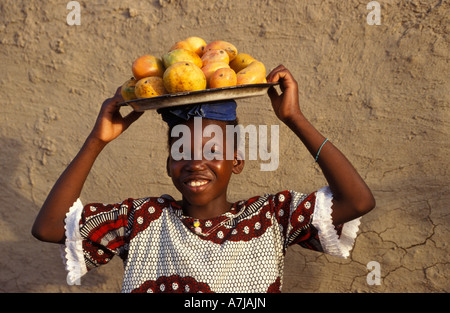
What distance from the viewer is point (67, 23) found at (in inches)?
134

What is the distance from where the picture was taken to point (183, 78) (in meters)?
1.88

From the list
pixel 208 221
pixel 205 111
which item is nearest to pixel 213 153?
pixel 205 111

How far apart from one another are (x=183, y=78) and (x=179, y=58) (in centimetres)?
16

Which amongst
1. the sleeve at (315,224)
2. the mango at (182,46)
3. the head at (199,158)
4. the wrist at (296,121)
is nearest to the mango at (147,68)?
the mango at (182,46)

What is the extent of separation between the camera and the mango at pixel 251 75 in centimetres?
197

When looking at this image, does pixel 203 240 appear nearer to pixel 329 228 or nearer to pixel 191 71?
pixel 329 228

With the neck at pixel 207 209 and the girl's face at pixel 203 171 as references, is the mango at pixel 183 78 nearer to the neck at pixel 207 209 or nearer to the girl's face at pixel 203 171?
the girl's face at pixel 203 171

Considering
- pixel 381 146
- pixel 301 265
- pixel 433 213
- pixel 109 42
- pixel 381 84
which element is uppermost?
pixel 109 42

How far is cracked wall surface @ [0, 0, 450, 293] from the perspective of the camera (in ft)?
8.96

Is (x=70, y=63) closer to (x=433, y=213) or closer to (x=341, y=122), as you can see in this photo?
(x=341, y=122)

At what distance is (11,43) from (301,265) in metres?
2.51

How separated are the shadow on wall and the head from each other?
1.64 meters

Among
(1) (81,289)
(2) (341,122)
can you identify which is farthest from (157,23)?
(1) (81,289)

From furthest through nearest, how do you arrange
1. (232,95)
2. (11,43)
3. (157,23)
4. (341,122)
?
(11,43), (157,23), (341,122), (232,95)
